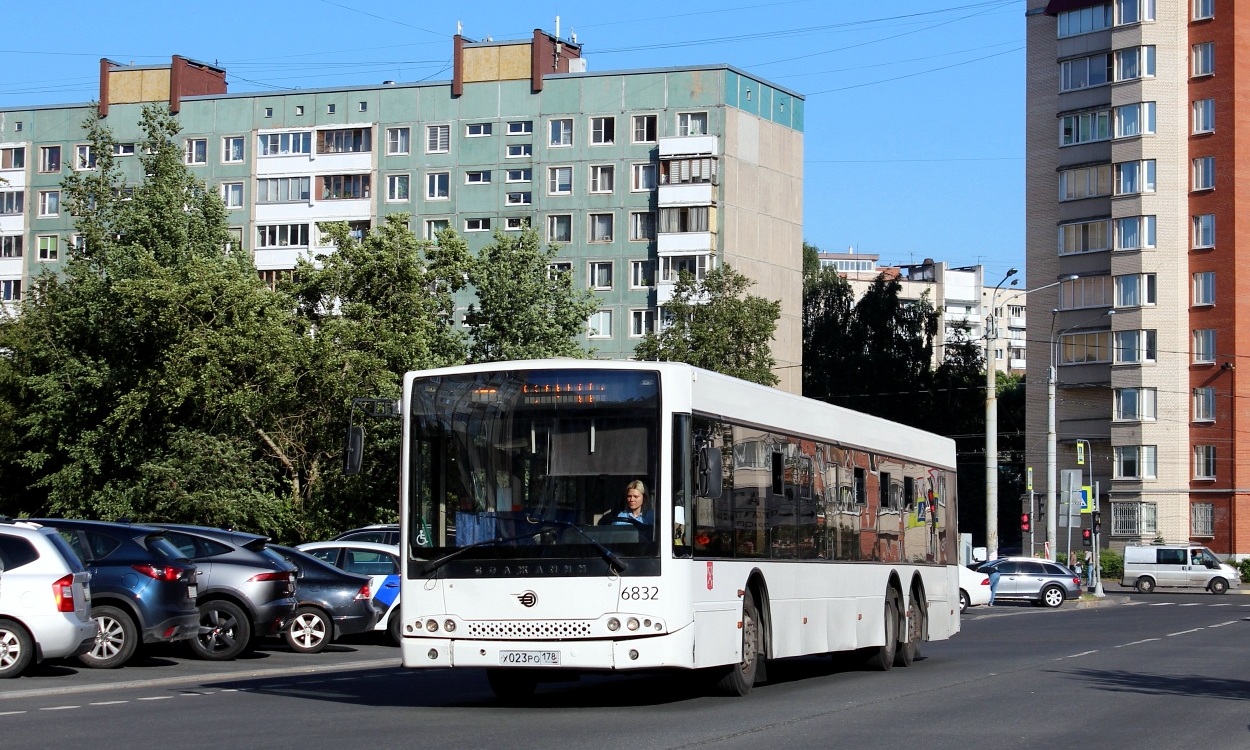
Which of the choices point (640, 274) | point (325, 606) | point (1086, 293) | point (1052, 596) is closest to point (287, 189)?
point (640, 274)

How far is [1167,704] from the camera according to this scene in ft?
52.4

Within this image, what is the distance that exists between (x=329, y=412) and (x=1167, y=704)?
29684 mm

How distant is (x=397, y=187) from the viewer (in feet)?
287

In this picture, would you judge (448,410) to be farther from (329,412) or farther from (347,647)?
(329,412)

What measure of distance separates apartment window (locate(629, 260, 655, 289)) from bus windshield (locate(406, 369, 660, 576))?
226ft

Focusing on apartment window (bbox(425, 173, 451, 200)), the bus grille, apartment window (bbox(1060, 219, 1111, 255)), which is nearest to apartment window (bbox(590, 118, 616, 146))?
apartment window (bbox(1060, 219, 1111, 255))

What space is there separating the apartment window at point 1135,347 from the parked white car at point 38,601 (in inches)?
2720

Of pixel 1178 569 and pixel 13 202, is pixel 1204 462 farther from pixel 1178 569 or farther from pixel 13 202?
pixel 13 202

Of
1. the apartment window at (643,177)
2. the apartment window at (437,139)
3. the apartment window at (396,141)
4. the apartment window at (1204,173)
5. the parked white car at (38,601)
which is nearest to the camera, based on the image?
the parked white car at (38,601)

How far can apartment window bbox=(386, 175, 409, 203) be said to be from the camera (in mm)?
87375

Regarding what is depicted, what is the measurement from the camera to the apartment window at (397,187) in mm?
87375

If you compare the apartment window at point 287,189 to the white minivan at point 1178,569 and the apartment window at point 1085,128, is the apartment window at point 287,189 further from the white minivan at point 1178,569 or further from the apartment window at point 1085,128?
the white minivan at point 1178,569

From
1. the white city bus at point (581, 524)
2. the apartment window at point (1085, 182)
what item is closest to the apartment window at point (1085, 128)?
the apartment window at point (1085, 182)

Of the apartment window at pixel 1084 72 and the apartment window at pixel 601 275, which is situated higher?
the apartment window at pixel 1084 72
